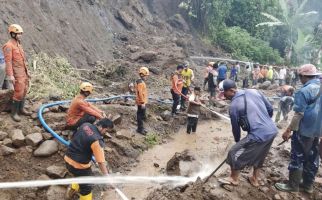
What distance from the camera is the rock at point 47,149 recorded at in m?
6.93

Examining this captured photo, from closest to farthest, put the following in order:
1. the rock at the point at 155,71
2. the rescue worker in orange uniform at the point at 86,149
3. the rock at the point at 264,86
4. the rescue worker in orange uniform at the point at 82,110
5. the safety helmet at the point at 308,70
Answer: the rescue worker in orange uniform at the point at 86,149, the safety helmet at the point at 308,70, the rescue worker in orange uniform at the point at 82,110, the rock at the point at 155,71, the rock at the point at 264,86

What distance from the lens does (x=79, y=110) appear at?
691cm

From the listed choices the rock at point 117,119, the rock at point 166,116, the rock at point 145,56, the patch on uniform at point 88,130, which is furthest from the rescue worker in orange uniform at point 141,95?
the rock at point 145,56

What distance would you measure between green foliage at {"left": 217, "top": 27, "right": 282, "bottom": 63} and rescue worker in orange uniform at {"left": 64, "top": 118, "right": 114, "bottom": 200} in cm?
2371

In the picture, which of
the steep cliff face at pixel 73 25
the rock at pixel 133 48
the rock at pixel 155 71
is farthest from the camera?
the rock at pixel 133 48

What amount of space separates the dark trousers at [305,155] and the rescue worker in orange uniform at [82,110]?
3.50m

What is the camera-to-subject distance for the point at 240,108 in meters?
5.53

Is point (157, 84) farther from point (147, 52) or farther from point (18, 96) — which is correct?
point (18, 96)

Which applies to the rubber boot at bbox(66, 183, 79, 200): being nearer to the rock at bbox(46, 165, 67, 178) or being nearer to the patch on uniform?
the rock at bbox(46, 165, 67, 178)

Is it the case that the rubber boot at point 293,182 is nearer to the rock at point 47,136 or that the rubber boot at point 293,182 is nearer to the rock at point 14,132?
the rock at point 47,136

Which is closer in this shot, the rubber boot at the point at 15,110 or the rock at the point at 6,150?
the rock at the point at 6,150

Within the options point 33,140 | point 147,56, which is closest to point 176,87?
point 33,140

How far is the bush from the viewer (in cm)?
980

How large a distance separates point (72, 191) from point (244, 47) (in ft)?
79.8
